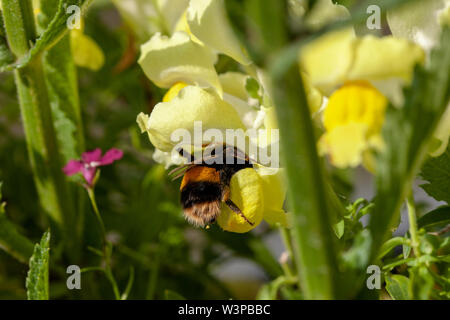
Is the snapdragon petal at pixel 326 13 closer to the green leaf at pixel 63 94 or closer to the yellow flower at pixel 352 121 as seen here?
the yellow flower at pixel 352 121

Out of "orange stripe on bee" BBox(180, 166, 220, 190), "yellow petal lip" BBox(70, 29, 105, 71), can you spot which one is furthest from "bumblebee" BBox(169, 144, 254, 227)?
"yellow petal lip" BBox(70, 29, 105, 71)

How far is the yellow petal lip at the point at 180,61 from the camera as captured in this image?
35cm

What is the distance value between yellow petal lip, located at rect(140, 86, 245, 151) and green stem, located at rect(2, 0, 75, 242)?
0.42 ft

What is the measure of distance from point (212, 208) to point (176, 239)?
29 centimetres

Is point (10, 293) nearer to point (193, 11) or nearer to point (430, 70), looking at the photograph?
point (193, 11)

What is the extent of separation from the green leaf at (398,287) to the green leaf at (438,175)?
0.06m

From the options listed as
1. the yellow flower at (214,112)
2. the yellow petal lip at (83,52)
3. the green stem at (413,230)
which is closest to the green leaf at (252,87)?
the yellow flower at (214,112)

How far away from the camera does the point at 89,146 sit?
0.63 meters

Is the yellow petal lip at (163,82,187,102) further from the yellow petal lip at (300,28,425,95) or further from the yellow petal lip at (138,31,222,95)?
the yellow petal lip at (300,28,425,95)

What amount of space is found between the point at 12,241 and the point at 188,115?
0.18 m

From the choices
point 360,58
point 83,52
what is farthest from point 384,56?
point 83,52

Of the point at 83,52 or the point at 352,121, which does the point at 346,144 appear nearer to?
the point at 352,121

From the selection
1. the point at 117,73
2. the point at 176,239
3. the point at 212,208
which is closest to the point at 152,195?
the point at 176,239

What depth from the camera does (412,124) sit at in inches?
7.9
